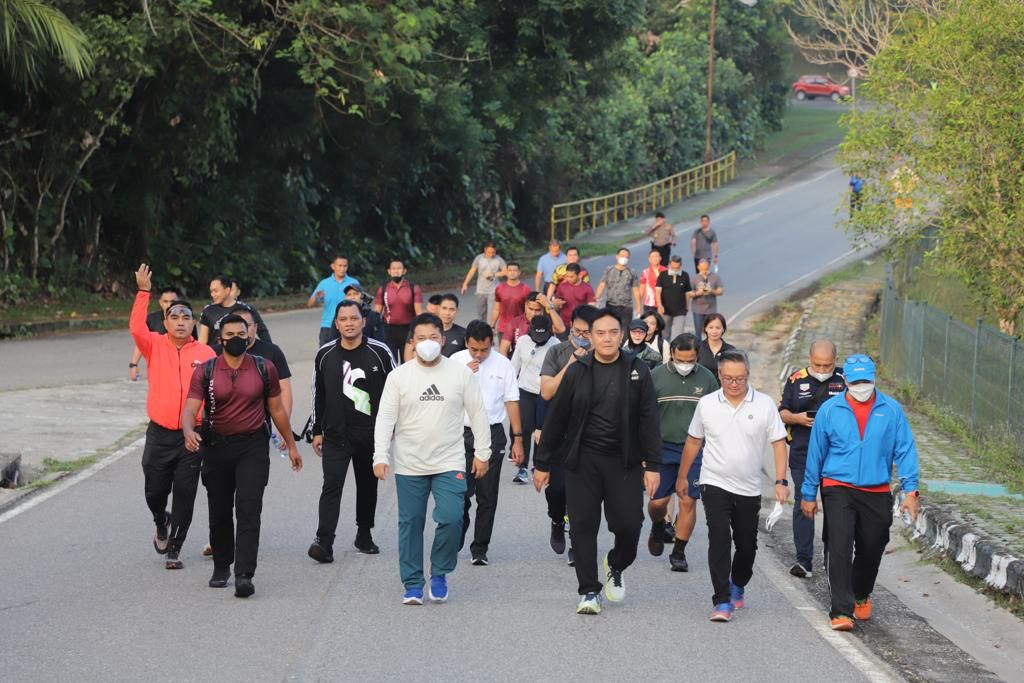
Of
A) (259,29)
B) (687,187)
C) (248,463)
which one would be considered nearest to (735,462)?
(248,463)

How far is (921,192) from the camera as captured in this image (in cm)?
2003

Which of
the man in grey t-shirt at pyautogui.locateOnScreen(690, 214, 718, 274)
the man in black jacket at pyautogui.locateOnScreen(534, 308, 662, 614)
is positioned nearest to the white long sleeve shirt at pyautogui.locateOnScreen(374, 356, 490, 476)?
the man in black jacket at pyautogui.locateOnScreen(534, 308, 662, 614)

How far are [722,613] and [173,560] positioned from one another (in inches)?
153

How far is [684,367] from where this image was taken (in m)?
10.7

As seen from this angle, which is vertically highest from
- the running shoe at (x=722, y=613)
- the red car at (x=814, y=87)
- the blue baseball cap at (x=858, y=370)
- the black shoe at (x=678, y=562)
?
the red car at (x=814, y=87)

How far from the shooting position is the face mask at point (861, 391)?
356 inches

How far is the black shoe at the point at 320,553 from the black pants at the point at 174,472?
2.95 feet

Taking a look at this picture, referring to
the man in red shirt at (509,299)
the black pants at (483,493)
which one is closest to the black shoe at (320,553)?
the black pants at (483,493)

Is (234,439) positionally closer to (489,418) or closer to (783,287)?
(489,418)

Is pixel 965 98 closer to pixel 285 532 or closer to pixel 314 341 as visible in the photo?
pixel 285 532

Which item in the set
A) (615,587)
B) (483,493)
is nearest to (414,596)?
(615,587)

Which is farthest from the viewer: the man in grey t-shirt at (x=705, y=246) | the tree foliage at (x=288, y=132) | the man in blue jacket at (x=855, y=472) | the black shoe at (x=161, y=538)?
the man in grey t-shirt at (x=705, y=246)

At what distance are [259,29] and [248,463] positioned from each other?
19.3 meters

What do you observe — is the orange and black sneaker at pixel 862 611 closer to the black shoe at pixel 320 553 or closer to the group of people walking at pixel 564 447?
the group of people walking at pixel 564 447
